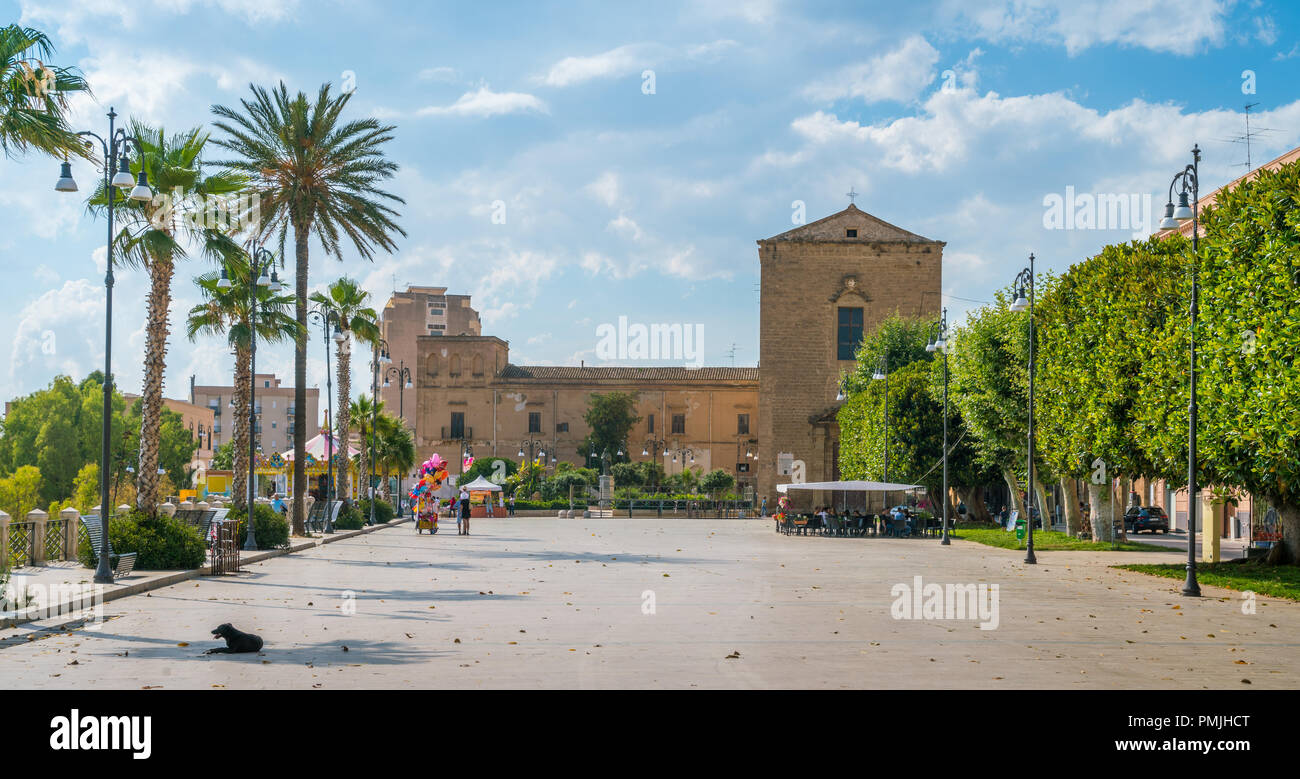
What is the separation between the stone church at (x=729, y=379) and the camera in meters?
74.2

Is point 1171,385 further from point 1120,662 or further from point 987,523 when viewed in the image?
point 987,523

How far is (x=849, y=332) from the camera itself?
246 ft

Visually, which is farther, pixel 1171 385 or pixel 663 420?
pixel 663 420

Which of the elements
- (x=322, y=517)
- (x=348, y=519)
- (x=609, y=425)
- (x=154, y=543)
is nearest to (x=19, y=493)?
(x=348, y=519)

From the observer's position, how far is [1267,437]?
19141 millimetres

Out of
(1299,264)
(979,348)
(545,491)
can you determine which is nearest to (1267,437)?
(1299,264)

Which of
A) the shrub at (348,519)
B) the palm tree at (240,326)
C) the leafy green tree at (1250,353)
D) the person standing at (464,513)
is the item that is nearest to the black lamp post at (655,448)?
the person standing at (464,513)

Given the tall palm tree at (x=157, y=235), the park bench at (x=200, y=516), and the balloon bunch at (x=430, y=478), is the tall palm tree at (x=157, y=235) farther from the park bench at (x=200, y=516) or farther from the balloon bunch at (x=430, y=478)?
the balloon bunch at (x=430, y=478)

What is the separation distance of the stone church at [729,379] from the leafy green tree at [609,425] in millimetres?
1680

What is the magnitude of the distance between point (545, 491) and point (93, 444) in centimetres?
2655

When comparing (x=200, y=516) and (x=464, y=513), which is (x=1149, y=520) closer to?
(x=464, y=513)

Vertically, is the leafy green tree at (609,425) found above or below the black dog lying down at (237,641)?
above

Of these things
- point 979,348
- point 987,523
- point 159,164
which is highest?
point 159,164
